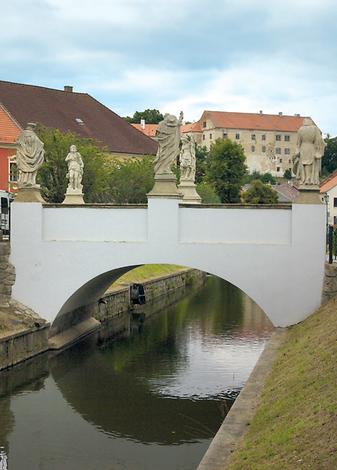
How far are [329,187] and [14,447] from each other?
58.8 m

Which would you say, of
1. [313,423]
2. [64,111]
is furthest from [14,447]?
[64,111]

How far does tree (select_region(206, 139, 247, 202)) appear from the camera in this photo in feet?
238

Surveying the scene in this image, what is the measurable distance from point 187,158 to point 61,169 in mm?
8871

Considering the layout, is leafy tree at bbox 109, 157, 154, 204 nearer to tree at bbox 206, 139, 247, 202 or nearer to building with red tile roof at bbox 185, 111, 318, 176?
tree at bbox 206, 139, 247, 202

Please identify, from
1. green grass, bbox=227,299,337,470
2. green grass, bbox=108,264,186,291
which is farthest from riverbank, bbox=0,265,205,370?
green grass, bbox=227,299,337,470

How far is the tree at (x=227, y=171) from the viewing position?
72438 millimetres

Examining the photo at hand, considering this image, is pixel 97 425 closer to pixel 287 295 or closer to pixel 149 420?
pixel 149 420

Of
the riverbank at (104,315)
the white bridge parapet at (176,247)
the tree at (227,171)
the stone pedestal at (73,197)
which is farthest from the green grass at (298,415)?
the tree at (227,171)

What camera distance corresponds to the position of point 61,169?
126ft

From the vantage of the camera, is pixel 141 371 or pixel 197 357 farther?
pixel 197 357

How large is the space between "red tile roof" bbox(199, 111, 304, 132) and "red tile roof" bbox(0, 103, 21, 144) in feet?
277

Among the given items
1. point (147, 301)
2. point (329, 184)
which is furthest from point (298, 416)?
point (329, 184)

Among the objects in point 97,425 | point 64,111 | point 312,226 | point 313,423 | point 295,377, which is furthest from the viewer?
point 64,111

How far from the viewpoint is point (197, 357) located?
2338 cm
